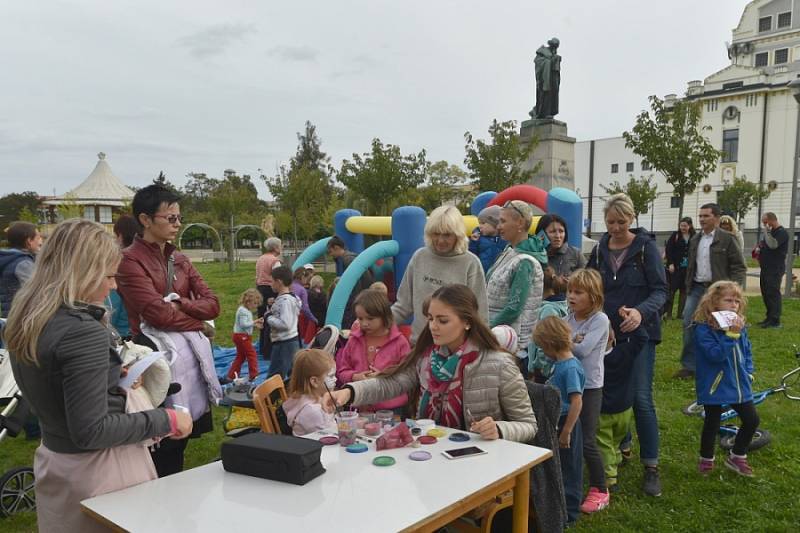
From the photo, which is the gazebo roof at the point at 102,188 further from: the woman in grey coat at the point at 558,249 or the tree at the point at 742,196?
the woman in grey coat at the point at 558,249

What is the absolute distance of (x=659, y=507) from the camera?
360 cm

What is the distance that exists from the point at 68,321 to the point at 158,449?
53.7 inches

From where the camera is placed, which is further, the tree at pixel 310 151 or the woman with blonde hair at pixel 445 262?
the tree at pixel 310 151

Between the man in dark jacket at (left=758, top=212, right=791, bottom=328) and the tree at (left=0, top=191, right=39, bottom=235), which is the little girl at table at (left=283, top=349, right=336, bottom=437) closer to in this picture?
the man in dark jacket at (left=758, top=212, right=791, bottom=328)

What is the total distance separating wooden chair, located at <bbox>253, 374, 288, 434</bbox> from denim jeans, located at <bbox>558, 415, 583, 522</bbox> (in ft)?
5.27

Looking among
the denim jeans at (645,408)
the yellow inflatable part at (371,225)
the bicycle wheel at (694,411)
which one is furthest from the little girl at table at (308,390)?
the yellow inflatable part at (371,225)

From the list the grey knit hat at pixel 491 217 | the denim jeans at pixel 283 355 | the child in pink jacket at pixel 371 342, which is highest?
the grey knit hat at pixel 491 217

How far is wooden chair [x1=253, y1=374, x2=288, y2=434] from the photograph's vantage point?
295 cm

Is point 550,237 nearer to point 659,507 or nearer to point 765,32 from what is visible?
point 659,507

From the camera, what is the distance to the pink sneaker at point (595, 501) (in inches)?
138

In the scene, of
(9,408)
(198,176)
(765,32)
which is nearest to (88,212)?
(198,176)

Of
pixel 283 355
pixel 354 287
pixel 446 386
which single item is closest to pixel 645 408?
pixel 446 386

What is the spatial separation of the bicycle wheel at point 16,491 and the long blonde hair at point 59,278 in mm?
2291

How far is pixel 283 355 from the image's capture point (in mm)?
6312
